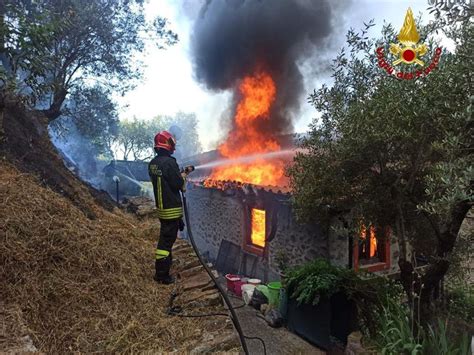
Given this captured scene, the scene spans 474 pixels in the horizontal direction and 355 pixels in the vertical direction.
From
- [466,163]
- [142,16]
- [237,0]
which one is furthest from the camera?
[237,0]

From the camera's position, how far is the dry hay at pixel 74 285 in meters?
3.46

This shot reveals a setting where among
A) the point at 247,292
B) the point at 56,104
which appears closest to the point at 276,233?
the point at 247,292

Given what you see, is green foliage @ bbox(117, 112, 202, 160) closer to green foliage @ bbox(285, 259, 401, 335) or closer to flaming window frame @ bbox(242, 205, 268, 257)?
flaming window frame @ bbox(242, 205, 268, 257)

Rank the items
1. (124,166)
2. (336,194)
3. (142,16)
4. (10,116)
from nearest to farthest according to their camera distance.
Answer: (336,194)
(10,116)
(142,16)
(124,166)

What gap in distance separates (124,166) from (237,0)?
12999 mm

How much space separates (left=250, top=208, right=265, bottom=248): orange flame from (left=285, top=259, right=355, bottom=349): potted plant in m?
3.79

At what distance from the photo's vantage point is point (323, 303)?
6.18 metres

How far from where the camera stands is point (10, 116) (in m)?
8.68

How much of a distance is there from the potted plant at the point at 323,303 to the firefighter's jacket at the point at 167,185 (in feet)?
9.84

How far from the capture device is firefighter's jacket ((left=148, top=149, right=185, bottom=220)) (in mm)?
4898

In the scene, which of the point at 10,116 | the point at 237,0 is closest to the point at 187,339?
the point at 10,116

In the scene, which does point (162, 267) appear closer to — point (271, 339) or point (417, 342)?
point (271, 339)

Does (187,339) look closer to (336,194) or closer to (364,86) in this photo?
(336,194)

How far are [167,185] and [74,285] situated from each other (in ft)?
5.90
